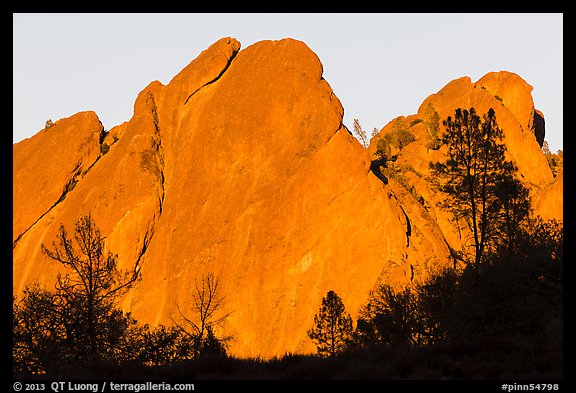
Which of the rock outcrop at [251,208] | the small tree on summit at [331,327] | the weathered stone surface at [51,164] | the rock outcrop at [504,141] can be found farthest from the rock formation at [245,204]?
the small tree on summit at [331,327]

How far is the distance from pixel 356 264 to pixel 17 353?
1460 inches

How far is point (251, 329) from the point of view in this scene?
6444 centimetres

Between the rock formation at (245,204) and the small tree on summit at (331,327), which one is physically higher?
the rock formation at (245,204)

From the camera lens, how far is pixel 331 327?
56.1 m

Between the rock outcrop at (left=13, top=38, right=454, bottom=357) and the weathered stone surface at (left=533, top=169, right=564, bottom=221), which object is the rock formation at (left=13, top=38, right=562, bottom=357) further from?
the weathered stone surface at (left=533, top=169, right=564, bottom=221)

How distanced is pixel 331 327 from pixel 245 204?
1956cm

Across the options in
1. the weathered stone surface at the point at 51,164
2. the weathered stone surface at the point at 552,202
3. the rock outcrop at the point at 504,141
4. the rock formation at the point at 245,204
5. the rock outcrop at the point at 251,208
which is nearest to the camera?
the rock outcrop at the point at 251,208

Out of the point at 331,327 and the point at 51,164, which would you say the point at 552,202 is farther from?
the point at 51,164

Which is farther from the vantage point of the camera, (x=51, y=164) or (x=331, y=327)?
(x=51, y=164)

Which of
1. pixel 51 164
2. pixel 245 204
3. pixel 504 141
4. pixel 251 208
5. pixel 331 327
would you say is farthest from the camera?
pixel 504 141

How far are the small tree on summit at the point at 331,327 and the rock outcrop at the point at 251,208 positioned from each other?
288 cm

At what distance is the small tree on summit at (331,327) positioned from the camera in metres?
55.5

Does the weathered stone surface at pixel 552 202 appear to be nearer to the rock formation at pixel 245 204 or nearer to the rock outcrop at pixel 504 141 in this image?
the rock outcrop at pixel 504 141

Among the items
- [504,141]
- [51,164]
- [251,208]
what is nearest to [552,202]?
[504,141]
